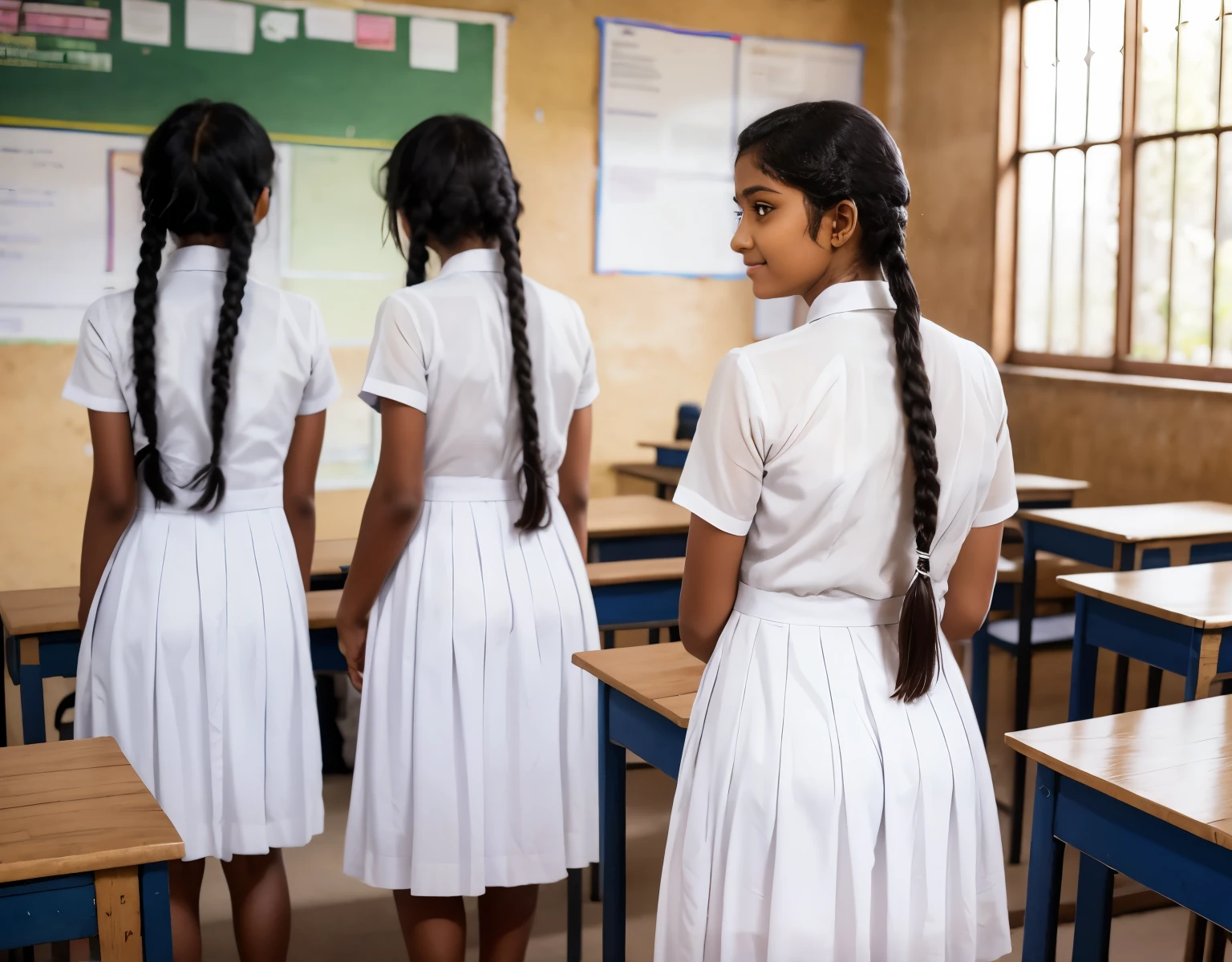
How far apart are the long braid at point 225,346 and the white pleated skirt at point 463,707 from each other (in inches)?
11.9

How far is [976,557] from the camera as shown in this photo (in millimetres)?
1305

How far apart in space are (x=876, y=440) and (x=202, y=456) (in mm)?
1090

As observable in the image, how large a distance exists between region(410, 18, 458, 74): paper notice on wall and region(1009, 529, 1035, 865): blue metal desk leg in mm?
2829

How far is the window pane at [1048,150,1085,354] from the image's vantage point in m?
4.57

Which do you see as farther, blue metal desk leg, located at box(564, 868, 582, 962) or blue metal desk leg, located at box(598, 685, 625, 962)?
blue metal desk leg, located at box(564, 868, 582, 962)

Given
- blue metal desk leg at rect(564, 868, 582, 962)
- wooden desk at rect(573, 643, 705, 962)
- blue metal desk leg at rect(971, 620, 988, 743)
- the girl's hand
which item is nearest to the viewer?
wooden desk at rect(573, 643, 705, 962)

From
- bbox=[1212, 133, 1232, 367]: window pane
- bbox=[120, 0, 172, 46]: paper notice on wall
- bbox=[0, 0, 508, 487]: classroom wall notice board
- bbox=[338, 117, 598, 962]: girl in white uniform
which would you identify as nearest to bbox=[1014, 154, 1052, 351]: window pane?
bbox=[1212, 133, 1232, 367]: window pane

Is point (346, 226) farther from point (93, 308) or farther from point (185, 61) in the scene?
point (93, 308)

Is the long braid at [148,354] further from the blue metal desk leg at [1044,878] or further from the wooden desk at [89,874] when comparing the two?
the blue metal desk leg at [1044,878]

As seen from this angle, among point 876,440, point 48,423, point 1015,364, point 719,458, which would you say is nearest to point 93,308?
point 719,458

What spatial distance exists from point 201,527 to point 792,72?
4133 millimetres

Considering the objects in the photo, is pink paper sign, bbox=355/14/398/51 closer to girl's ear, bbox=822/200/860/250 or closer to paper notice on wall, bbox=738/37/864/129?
paper notice on wall, bbox=738/37/864/129

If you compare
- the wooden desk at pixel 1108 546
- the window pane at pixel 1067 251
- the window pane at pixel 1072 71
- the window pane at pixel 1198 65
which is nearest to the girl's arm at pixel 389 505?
the wooden desk at pixel 1108 546

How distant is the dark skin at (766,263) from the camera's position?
1.16 metres
